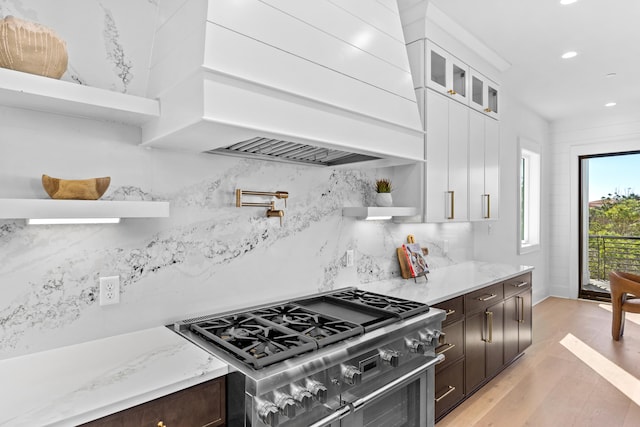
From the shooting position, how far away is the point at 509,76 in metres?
3.84

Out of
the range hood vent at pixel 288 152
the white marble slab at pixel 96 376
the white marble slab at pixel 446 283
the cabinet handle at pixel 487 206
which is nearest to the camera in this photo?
the white marble slab at pixel 96 376

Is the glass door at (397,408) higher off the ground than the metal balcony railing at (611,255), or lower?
lower

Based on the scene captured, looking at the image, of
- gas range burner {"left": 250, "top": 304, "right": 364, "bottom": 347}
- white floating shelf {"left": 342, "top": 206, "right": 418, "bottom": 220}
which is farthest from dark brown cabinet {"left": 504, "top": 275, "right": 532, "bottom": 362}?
gas range burner {"left": 250, "top": 304, "right": 364, "bottom": 347}

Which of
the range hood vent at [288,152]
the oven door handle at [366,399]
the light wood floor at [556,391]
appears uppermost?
the range hood vent at [288,152]

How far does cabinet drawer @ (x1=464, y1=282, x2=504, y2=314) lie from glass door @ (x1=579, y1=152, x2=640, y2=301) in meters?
3.67

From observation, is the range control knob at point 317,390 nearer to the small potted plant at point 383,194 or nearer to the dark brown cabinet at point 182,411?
the dark brown cabinet at point 182,411

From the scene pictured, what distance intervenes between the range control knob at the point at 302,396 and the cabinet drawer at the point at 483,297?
1534 millimetres

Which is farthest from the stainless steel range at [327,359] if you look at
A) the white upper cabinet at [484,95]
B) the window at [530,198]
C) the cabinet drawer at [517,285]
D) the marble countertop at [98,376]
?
the window at [530,198]

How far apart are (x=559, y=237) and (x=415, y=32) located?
→ 14.8 feet

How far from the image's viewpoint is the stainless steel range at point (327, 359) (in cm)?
127

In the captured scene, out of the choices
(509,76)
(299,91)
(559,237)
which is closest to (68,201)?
(299,91)

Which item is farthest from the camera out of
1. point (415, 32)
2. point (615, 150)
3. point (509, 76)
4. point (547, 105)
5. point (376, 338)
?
point (615, 150)

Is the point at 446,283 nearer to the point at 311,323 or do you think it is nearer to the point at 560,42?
the point at 311,323

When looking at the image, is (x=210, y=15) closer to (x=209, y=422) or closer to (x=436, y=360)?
(x=209, y=422)
